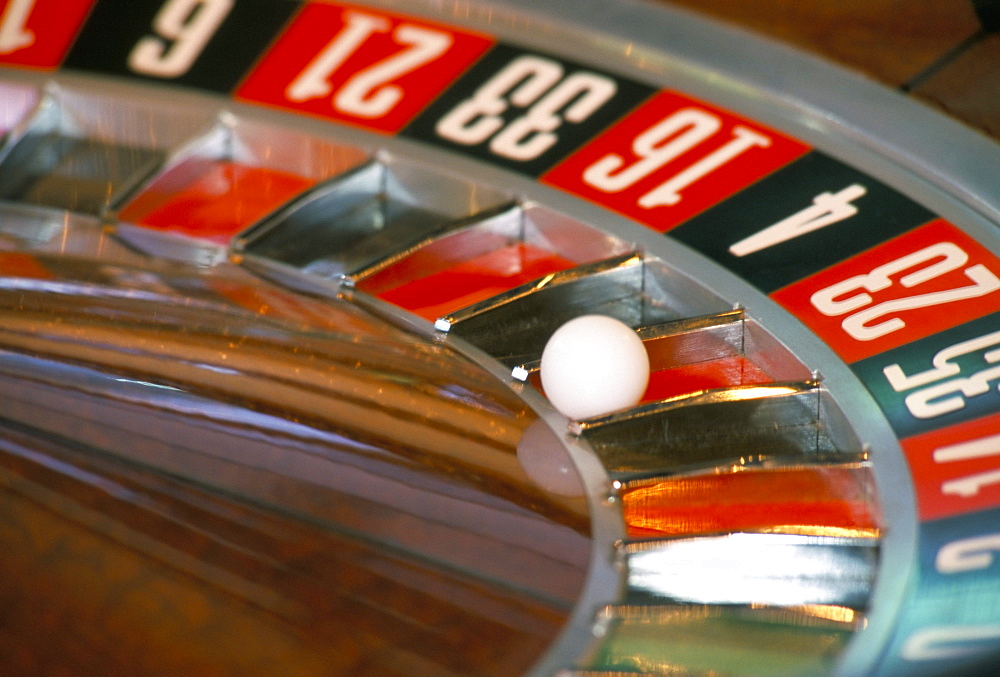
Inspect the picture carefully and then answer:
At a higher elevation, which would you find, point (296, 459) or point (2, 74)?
point (2, 74)

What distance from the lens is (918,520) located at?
1808mm

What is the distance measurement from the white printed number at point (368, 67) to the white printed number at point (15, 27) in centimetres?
83

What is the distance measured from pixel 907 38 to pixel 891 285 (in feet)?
3.69

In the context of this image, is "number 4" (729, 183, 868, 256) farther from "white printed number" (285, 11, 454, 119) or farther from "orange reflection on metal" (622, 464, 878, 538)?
"white printed number" (285, 11, 454, 119)

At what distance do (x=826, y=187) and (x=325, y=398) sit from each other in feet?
4.06

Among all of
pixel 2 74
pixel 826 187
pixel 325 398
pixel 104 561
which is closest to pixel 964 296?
pixel 826 187

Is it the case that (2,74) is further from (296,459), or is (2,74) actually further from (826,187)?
(826,187)

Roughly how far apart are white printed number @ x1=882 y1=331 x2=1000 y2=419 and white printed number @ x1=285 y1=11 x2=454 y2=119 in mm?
1558

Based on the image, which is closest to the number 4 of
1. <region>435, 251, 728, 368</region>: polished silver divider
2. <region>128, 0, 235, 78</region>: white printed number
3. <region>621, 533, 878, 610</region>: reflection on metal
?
<region>435, 251, 728, 368</region>: polished silver divider

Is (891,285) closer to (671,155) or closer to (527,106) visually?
(671,155)

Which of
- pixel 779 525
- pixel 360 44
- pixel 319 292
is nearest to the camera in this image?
pixel 779 525

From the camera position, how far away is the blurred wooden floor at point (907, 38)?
2.94m

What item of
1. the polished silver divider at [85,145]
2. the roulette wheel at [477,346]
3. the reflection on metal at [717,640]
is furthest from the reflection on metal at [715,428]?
the polished silver divider at [85,145]

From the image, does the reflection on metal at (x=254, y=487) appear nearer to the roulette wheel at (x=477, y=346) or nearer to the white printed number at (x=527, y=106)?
the roulette wheel at (x=477, y=346)
